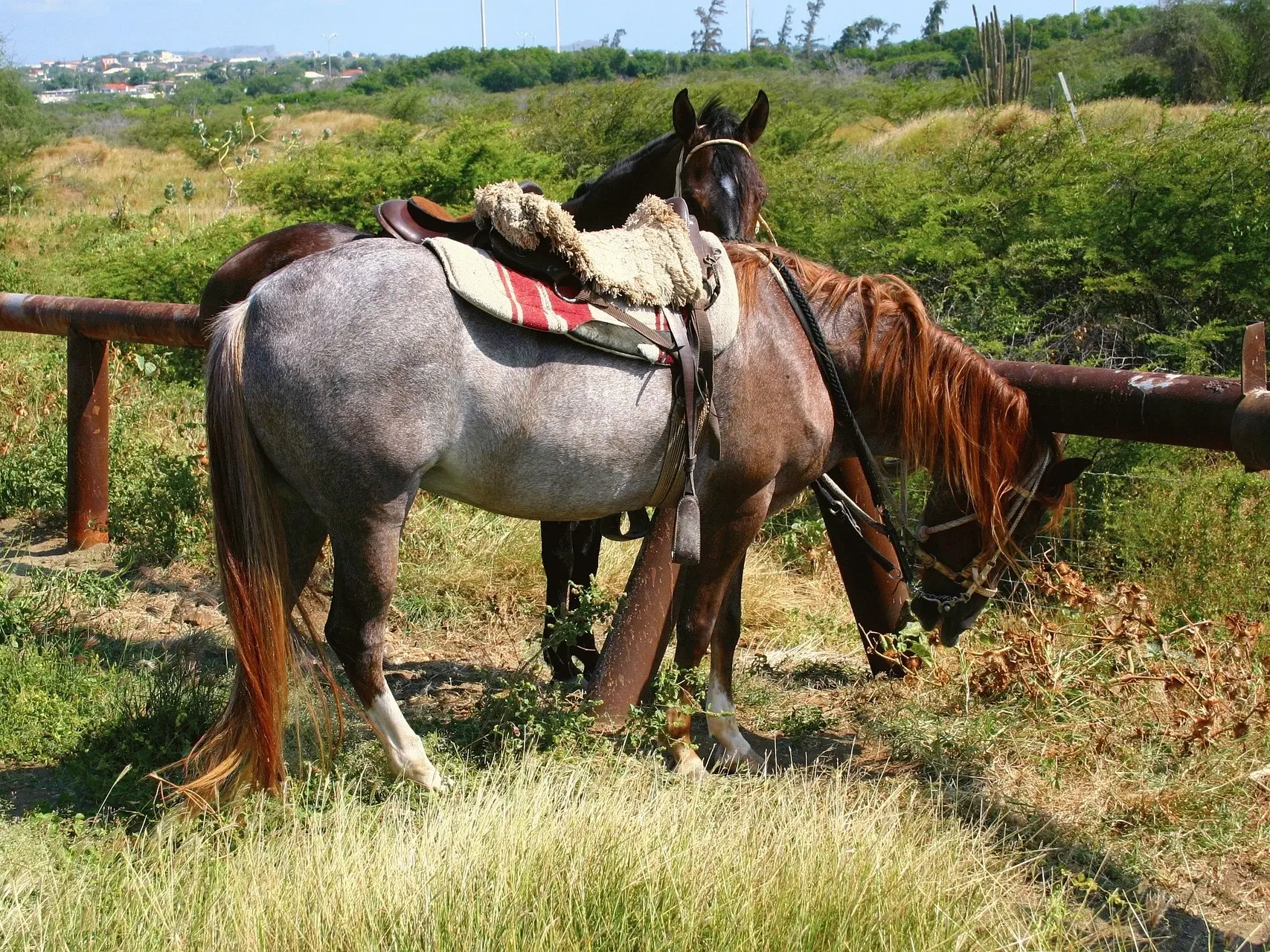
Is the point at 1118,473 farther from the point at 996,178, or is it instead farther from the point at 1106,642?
the point at 996,178

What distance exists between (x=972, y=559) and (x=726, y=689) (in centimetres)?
95

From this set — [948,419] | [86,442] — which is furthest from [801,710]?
[86,442]

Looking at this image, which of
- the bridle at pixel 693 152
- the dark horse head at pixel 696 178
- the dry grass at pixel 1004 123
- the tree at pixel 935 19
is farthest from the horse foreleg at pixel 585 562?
the tree at pixel 935 19

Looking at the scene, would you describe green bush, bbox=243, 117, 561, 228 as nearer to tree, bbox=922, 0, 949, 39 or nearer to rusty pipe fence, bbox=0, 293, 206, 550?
rusty pipe fence, bbox=0, 293, 206, 550

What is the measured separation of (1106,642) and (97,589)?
3931 mm

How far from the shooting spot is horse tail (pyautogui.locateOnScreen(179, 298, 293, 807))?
3.09 m

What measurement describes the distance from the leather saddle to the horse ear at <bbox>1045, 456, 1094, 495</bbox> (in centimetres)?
212

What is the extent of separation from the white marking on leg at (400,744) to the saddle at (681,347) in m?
0.94

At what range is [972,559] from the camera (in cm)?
388

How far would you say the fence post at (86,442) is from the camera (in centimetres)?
571

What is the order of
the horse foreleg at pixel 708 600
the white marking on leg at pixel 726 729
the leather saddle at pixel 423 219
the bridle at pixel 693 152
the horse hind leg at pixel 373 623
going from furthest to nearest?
the bridle at pixel 693 152 → the leather saddle at pixel 423 219 → the white marking on leg at pixel 726 729 → the horse foreleg at pixel 708 600 → the horse hind leg at pixel 373 623

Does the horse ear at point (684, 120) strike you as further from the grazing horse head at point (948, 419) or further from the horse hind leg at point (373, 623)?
the horse hind leg at point (373, 623)

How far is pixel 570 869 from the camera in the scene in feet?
8.26

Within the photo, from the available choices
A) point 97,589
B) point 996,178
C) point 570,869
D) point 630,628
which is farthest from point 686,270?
point 996,178
